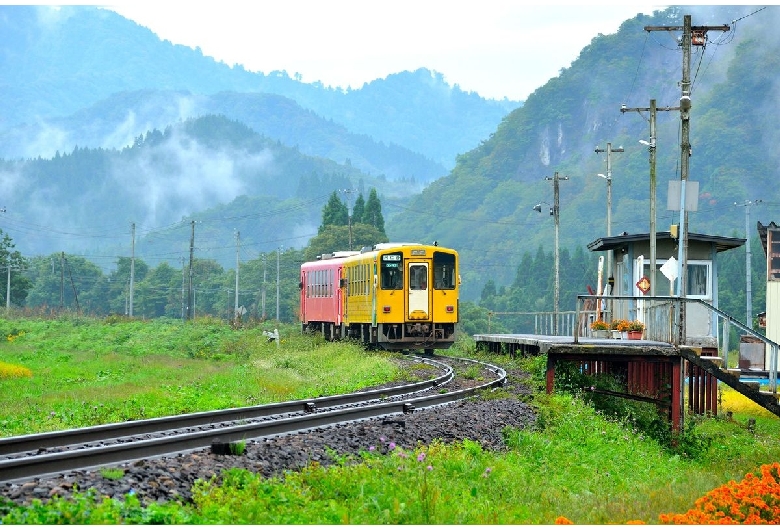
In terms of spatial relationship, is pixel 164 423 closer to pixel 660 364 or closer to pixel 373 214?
pixel 660 364

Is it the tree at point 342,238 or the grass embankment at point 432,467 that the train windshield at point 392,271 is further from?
the tree at point 342,238

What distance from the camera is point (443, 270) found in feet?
103

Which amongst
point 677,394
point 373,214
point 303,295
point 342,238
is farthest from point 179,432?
point 373,214

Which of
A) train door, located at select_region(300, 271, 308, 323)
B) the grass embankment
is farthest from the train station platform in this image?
train door, located at select_region(300, 271, 308, 323)

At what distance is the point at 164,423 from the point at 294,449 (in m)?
2.87

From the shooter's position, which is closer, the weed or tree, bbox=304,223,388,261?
the weed

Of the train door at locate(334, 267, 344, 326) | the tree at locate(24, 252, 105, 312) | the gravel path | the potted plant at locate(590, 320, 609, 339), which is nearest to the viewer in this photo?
the gravel path

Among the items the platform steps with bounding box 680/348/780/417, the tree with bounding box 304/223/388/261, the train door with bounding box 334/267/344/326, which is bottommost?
the platform steps with bounding box 680/348/780/417

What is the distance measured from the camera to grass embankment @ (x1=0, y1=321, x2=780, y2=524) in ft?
27.3

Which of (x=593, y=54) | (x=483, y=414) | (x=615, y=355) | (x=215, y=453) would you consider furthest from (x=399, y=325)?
(x=593, y=54)

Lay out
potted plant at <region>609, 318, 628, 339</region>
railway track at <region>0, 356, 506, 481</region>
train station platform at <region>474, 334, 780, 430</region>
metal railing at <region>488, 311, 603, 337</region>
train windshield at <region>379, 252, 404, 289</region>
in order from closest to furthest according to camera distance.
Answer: railway track at <region>0, 356, 506, 481</region>, train station platform at <region>474, 334, 780, 430</region>, metal railing at <region>488, 311, 603, 337</region>, potted plant at <region>609, 318, 628, 339</region>, train windshield at <region>379, 252, 404, 289</region>

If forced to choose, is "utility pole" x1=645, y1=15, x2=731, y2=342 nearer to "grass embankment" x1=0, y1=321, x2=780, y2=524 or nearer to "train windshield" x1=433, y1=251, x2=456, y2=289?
"grass embankment" x1=0, y1=321, x2=780, y2=524

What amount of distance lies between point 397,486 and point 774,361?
9.66 m

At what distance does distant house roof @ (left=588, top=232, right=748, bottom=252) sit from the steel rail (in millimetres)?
12392
